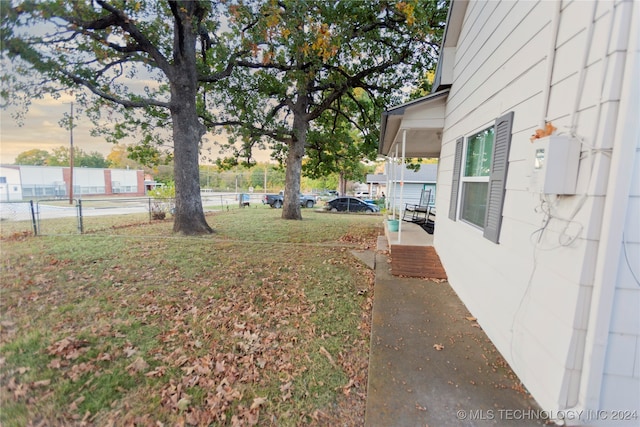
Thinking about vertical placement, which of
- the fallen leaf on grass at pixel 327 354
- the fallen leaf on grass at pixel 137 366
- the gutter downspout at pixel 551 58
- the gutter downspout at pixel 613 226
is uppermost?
the gutter downspout at pixel 551 58

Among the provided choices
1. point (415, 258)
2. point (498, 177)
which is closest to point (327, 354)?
point (498, 177)

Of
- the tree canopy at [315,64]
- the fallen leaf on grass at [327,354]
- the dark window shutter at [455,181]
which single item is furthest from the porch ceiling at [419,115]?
the fallen leaf on grass at [327,354]

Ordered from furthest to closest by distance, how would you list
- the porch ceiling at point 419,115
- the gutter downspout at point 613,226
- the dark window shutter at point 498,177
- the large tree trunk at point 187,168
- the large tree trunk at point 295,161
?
the large tree trunk at point 295,161 → the large tree trunk at point 187,168 → the porch ceiling at point 419,115 → the dark window shutter at point 498,177 → the gutter downspout at point 613,226

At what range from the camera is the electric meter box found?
5.33 ft

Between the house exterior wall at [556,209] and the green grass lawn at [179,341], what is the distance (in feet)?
4.34

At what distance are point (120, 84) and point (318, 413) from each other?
845 centimetres

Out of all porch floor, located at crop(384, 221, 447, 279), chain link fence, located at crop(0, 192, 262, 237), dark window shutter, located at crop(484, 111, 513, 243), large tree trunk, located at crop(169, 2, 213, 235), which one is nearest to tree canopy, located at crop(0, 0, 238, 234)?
large tree trunk, located at crop(169, 2, 213, 235)

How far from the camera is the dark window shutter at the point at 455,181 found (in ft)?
13.6

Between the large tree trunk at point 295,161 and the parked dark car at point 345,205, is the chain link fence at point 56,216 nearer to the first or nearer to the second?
the large tree trunk at point 295,161

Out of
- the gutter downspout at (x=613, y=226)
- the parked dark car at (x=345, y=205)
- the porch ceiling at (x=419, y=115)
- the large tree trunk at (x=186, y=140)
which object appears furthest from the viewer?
the parked dark car at (x=345, y=205)

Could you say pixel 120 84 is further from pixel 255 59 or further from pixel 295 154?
pixel 295 154

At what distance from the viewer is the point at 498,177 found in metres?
2.73

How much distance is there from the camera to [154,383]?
6.76 ft

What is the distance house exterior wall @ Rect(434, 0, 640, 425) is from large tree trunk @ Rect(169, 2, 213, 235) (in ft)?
21.8
